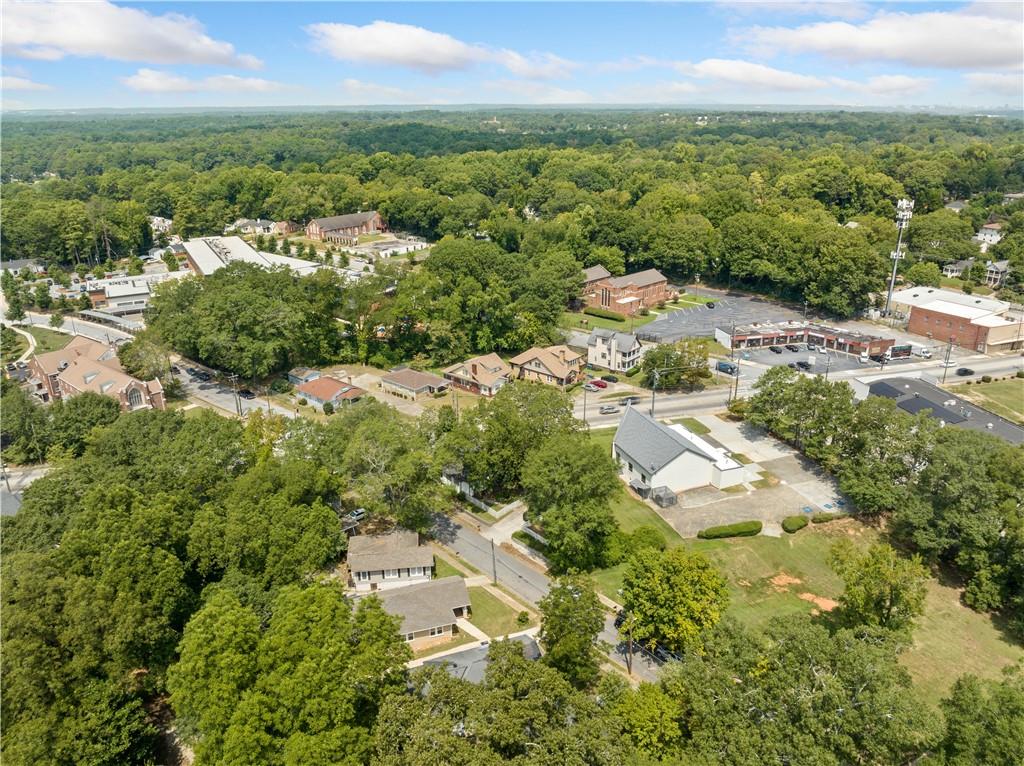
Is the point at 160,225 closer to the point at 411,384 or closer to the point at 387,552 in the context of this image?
the point at 411,384

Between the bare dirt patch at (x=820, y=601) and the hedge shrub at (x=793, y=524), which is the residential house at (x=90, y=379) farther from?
the bare dirt patch at (x=820, y=601)

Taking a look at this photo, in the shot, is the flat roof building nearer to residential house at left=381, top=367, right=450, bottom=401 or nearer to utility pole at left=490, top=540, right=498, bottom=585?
utility pole at left=490, top=540, right=498, bottom=585

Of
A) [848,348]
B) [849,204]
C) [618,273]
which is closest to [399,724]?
Answer: [848,348]

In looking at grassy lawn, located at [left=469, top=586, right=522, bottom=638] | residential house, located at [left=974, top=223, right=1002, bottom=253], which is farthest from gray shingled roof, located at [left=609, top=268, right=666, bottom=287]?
grassy lawn, located at [left=469, top=586, right=522, bottom=638]

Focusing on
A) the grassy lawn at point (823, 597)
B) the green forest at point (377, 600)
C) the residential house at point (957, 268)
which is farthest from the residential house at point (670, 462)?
the residential house at point (957, 268)

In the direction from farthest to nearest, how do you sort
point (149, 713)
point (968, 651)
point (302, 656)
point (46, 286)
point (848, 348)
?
point (46, 286) < point (848, 348) < point (968, 651) < point (149, 713) < point (302, 656)

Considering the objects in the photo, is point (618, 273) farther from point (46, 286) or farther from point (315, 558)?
point (46, 286)

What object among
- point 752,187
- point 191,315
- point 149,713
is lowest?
point 149,713
